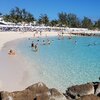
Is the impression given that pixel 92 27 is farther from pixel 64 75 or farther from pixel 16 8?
pixel 64 75

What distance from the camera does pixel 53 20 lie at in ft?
416

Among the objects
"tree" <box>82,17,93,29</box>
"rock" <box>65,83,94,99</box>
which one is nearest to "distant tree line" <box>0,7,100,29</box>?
"tree" <box>82,17,93,29</box>

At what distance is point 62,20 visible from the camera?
13262 cm

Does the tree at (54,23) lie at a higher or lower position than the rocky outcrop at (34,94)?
lower

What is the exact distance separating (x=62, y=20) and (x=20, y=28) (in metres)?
48.9

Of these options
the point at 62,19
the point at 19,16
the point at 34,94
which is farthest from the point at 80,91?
the point at 62,19

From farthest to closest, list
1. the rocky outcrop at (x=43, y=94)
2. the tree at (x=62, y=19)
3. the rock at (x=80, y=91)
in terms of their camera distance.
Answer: the tree at (x=62, y=19) → the rock at (x=80, y=91) → the rocky outcrop at (x=43, y=94)

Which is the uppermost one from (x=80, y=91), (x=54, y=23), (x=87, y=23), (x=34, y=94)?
(x=34, y=94)

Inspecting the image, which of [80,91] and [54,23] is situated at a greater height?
[80,91]

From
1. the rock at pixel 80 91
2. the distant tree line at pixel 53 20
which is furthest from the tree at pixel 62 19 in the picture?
the rock at pixel 80 91

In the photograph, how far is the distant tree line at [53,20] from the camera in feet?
364

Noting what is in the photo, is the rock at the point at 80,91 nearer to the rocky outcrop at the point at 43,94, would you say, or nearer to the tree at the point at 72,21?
the rocky outcrop at the point at 43,94

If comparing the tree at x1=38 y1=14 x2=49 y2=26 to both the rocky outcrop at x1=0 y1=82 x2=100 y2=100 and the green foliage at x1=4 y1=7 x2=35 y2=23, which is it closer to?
the green foliage at x1=4 y1=7 x2=35 y2=23

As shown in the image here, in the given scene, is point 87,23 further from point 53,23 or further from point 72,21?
point 53,23
